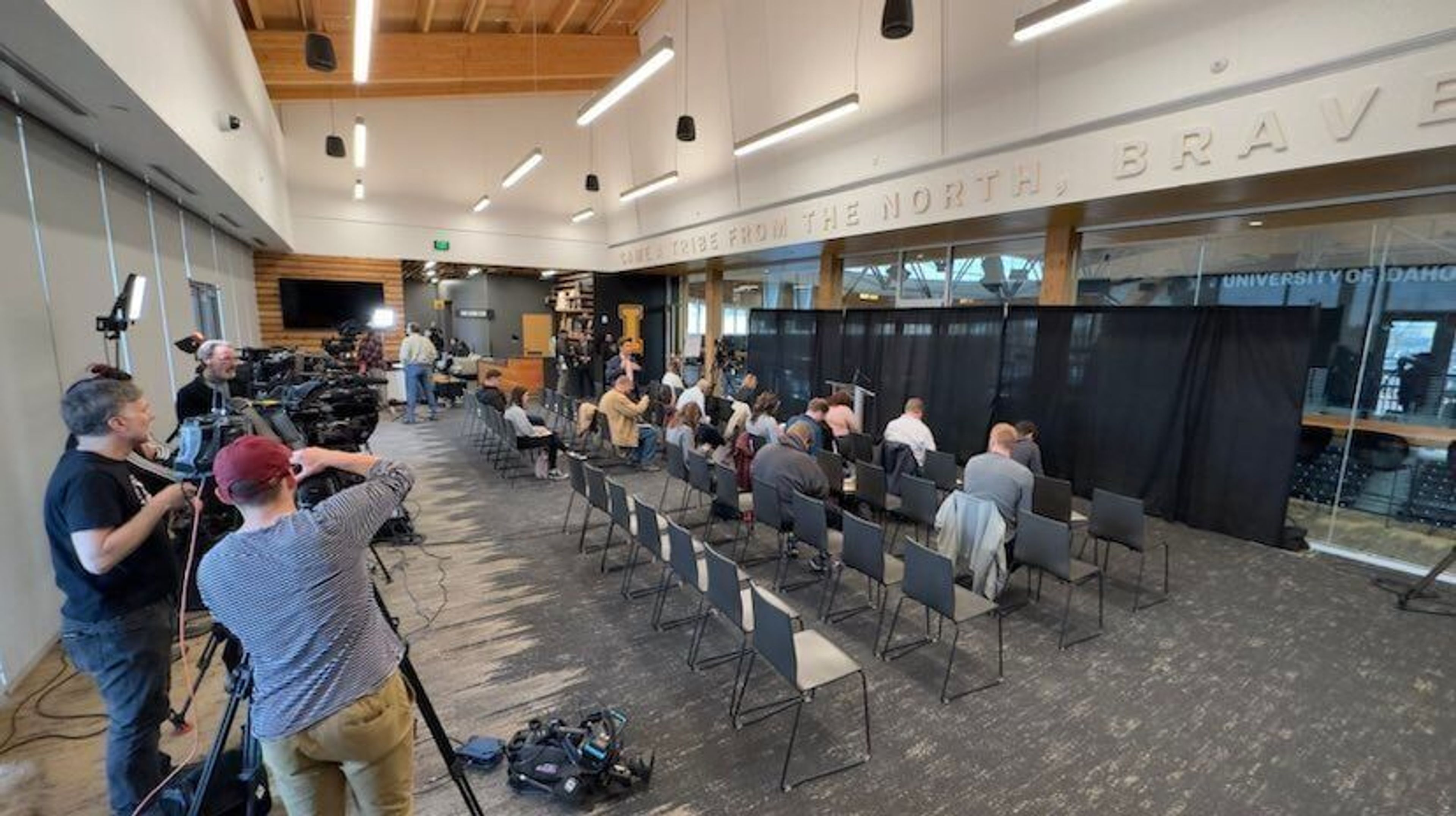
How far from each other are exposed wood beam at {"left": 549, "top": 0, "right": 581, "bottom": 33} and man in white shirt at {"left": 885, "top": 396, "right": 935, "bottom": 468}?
7833 millimetres

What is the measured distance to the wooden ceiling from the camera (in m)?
→ 7.93

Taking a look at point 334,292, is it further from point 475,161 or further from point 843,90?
point 843,90

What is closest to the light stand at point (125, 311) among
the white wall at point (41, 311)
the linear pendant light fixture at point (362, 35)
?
the white wall at point (41, 311)

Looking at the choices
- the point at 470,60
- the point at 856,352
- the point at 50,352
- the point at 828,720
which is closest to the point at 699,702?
the point at 828,720

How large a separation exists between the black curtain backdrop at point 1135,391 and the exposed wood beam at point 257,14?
29.3 feet

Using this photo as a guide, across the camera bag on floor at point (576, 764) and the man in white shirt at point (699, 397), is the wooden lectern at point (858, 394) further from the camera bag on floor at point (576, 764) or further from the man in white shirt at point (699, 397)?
the camera bag on floor at point (576, 764)

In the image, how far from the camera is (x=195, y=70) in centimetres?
402

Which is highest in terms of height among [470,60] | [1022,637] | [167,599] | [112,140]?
[470,60]

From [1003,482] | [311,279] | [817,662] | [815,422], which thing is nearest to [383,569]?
[817,662]

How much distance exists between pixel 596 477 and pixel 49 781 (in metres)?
3.00

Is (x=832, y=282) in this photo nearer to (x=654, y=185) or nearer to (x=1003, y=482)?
(x=654, y=185)

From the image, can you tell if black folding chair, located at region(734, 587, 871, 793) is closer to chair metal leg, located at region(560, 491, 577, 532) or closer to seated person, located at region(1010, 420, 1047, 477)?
seated person, located at region(1010, 420, 1047, 477)

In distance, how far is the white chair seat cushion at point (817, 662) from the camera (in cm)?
243

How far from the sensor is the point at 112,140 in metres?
3.67
